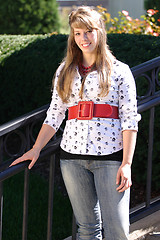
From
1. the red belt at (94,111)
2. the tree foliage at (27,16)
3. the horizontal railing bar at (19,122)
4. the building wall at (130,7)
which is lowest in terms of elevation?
the horizontal railing bar at (19,122)

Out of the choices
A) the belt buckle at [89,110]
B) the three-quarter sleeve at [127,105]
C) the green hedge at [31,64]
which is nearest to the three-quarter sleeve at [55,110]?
the belt buckle at [89,110]

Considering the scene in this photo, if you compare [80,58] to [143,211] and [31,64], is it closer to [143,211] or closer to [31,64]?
[143,211]

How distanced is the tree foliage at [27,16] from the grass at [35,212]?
19.8 ft

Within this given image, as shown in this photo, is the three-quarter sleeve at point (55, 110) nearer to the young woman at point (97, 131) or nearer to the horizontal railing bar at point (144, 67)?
the young woman at point (97, 131)

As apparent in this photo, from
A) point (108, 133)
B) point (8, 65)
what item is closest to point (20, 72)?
point (8, 65)

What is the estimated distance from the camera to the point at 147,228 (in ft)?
9.13

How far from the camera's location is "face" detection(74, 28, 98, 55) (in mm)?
2199

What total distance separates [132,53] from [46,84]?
5.06ft

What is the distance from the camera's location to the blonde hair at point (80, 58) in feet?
7.07

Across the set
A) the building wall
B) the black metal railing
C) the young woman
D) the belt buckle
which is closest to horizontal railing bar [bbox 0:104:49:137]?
the black metal railing

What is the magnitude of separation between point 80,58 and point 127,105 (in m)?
0.45

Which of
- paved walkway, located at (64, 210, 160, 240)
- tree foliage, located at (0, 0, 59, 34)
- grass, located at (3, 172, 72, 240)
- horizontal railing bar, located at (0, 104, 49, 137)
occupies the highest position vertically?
tree foliage, located at (0, 0, 59, 34)

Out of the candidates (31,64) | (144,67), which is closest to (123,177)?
(144,67)

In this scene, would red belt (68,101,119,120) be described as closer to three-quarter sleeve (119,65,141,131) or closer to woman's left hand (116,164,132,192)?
three-quarter sleeve (119,65,141,131)
